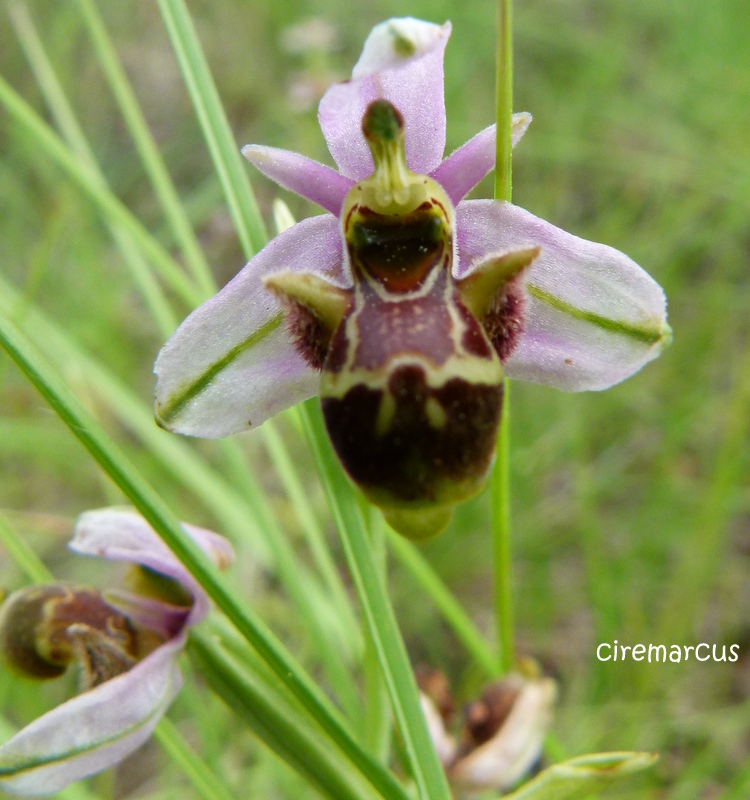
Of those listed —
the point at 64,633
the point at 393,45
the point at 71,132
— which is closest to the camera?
the point at 393,45

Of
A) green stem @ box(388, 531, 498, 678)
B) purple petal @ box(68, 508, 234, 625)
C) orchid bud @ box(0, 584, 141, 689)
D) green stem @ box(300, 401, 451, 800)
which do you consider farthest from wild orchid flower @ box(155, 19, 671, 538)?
green stem @ box(388, 531, 498, 678)

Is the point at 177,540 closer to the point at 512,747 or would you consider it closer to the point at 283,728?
the point at 283,728

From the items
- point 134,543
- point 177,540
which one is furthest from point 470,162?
point 134,543

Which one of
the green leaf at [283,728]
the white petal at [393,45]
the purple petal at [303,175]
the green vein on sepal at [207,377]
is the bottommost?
the green leaf at [283,728]

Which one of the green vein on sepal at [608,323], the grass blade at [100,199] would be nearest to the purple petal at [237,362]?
the green vein on sepal at [608,323]

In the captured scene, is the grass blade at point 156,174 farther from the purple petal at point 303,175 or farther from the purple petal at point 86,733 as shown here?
the purple petal at point 86,733

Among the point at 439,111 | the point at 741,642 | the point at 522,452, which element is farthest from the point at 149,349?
the point at 439,111
